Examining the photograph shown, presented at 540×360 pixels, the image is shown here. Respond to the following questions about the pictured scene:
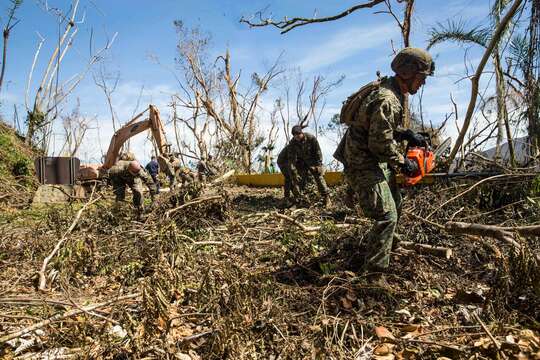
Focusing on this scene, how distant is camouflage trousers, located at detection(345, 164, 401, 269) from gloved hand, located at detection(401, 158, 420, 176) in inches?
7.1

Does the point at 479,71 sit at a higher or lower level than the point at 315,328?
higher

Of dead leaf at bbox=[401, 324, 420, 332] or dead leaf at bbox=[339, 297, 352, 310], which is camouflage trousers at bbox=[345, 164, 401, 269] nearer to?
dead leaf at bbox=[339, 297, 352, 310]

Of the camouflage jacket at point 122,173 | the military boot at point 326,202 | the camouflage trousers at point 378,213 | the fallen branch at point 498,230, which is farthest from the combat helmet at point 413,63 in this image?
the camouflage jacket at point 122,173

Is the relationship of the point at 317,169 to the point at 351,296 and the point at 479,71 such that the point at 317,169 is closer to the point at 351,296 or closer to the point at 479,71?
the point at 479,71

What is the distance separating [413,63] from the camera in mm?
3299

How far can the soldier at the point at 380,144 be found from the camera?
128 inches

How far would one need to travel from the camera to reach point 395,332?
278 centimetres

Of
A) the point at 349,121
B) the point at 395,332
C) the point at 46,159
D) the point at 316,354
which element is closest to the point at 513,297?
the point at 395,332

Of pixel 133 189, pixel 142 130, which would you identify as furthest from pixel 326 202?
pixel 142 130

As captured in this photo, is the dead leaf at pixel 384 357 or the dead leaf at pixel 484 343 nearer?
the dead leaf at pixel 484 343

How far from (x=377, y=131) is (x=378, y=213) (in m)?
0.62

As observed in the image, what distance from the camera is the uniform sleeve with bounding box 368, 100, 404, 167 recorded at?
3217 millimetres

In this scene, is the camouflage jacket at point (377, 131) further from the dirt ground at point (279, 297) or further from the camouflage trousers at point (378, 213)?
the dirt ground at point (279, 297)

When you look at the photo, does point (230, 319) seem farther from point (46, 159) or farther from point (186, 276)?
point (46, 159)
